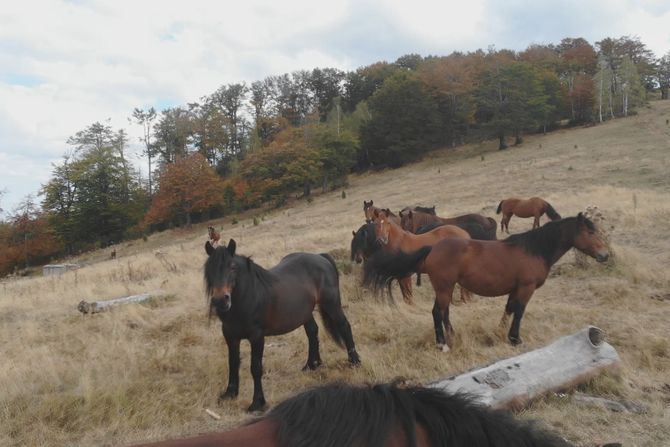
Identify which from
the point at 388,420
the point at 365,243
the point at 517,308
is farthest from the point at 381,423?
the point at 365,243

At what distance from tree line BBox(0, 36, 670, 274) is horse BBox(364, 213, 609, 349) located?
119 feet

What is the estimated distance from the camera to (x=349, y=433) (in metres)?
1.64

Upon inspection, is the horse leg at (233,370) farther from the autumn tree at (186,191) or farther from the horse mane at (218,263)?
the autumn tree at (186,191)

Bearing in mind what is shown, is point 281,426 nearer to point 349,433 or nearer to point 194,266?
point 349,433

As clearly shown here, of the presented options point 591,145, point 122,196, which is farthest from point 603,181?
point 122,196

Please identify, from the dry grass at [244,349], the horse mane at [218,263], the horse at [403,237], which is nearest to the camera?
the dry grass at [244,349]

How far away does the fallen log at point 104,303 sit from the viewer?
8.88 m

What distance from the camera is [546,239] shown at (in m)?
6.40

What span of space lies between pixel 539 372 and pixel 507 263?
2.17 m

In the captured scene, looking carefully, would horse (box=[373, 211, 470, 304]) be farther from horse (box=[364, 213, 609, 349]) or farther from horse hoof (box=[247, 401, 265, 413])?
horse hoof (box=[247, 401, 265, 413])

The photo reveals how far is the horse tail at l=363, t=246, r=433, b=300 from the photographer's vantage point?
666 cm

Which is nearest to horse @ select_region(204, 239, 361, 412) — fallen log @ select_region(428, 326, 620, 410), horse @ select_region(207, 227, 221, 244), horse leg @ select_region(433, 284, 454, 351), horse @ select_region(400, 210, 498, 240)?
horse leg @ select_region(433, 284, 454, 351)

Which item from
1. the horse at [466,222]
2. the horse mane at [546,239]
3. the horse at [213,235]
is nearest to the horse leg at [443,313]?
the horse mane at [546,239]

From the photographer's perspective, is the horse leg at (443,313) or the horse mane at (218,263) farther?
the horse leg at (443,313)
